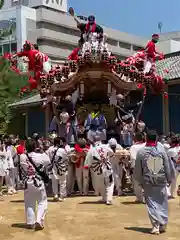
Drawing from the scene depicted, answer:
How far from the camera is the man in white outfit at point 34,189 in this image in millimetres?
8352

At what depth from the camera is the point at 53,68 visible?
49.6ft

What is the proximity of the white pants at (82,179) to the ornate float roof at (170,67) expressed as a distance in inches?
356

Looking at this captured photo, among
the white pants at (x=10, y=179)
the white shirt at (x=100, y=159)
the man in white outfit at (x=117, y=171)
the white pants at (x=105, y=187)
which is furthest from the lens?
the white pants at (x=10, y=179)

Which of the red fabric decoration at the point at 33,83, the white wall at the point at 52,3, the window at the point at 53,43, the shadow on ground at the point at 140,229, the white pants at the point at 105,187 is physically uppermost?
the white wall at the point at 52,3

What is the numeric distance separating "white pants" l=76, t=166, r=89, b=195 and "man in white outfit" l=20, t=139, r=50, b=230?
3930 millimetres

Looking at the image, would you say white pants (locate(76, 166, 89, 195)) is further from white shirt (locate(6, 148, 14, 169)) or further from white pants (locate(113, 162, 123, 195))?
white shirt (locate(6, 148, 14, 169))

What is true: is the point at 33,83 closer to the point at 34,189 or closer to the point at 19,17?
the point at 34,189

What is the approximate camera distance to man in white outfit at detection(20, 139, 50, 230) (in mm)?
8352

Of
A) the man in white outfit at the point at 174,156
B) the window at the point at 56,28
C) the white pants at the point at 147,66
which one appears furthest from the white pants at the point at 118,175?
the window at the point at 56,28

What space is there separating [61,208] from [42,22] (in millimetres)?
49223

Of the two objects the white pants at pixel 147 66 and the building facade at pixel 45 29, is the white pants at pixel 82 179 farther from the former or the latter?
the building facade at pixel 45 29

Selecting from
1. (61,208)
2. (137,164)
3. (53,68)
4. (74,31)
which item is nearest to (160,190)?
(137,164)

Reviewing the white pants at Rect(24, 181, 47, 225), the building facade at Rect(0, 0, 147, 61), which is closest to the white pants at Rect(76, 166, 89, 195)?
the white pants at Rect(24, 181, 47, 225)

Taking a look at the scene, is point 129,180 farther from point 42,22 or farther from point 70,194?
point 42,22
